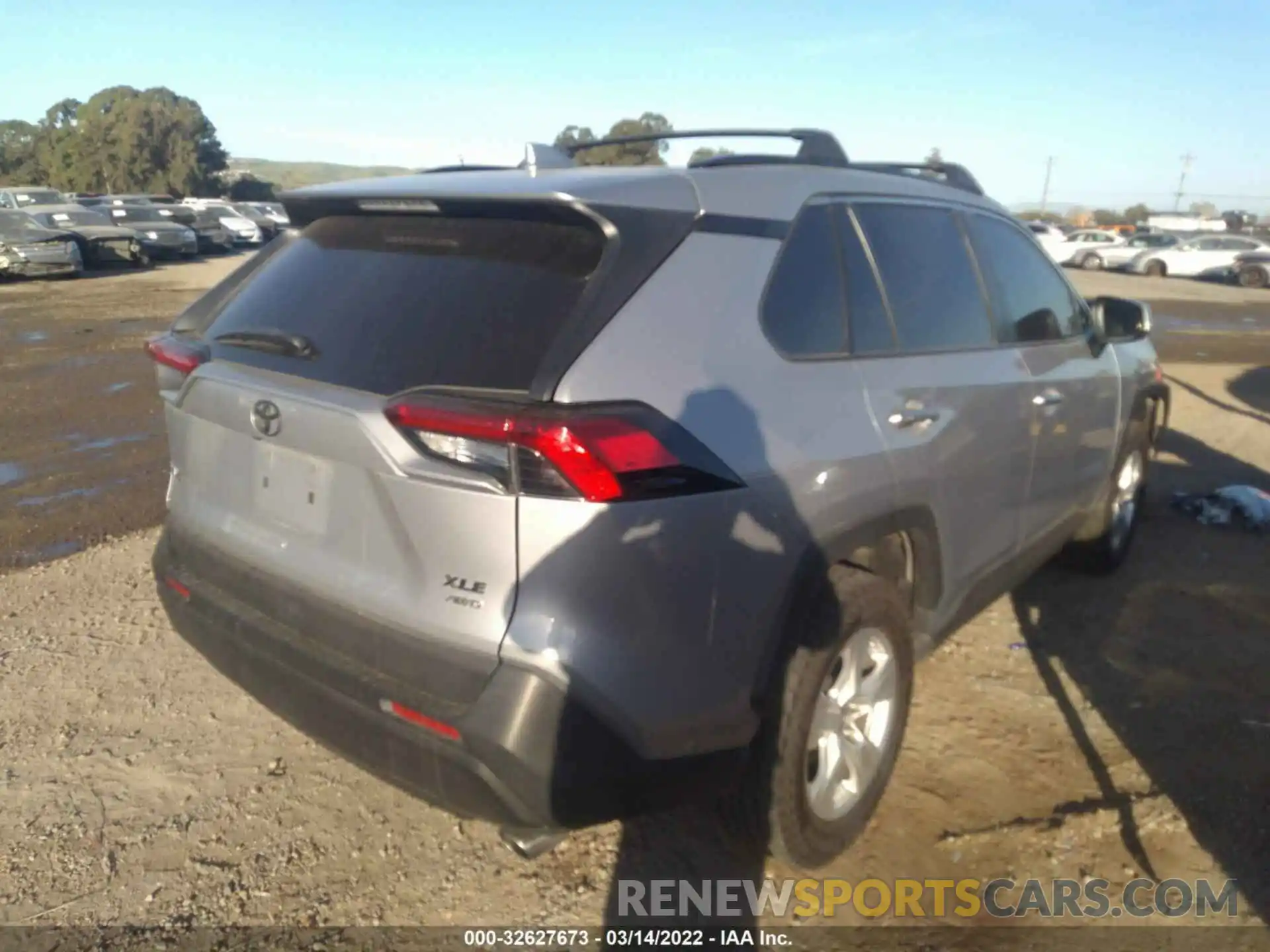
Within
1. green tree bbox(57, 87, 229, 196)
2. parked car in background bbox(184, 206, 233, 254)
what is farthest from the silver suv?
green tree bbox(57, 87, 229, 196)

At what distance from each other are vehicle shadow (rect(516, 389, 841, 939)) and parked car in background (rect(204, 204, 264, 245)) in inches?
1397

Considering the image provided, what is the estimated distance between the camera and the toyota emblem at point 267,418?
7.98 ft

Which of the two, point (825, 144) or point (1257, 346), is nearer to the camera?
Result: point (825, 144)

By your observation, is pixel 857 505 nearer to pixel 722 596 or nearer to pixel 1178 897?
pixel 722 596

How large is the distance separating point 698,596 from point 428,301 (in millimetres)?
949

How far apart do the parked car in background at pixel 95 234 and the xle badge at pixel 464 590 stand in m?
25.0

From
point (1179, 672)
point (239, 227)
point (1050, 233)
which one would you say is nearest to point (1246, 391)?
point (1179, 672)

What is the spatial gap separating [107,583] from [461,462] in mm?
3468

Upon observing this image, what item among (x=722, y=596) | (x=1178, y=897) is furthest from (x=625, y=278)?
(x=1178, y=897)

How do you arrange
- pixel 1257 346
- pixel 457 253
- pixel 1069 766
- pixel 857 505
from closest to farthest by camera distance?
1. pixel 457 253
2. pixel 857 505
3. pixel 1069 766
4. pixel 1257 346

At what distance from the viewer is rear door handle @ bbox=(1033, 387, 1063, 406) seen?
3.66m

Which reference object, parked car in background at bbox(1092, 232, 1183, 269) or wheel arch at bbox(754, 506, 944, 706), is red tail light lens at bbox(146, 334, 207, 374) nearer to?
wheel arch at bbox(754, 506, 944, 706)

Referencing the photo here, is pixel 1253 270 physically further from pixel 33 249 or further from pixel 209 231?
pixel 33 249

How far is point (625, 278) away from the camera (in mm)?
2221
